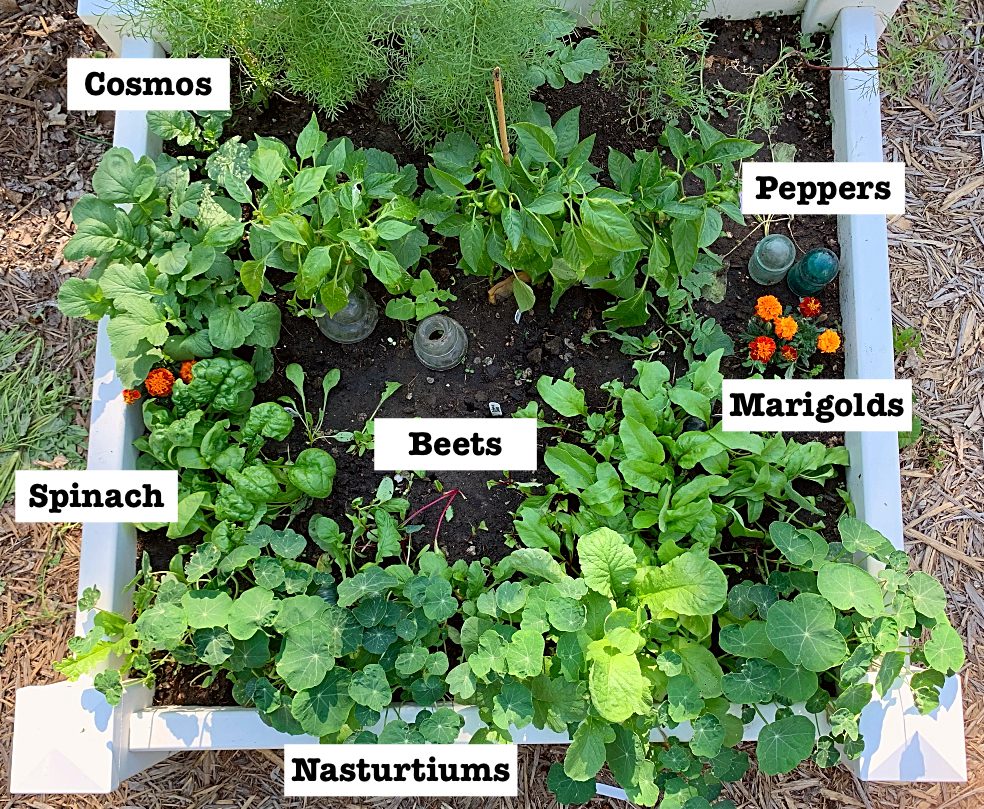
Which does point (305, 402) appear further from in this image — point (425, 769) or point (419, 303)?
point (425, 769)

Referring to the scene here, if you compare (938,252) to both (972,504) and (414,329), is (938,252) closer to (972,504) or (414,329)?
(972,504)

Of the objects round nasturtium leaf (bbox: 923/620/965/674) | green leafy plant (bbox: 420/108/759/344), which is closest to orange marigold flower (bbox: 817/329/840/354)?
green leafy plant (bbox: 420/108/759/344)

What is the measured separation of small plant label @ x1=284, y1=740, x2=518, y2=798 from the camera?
1733 mm

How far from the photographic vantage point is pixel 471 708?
1879mm

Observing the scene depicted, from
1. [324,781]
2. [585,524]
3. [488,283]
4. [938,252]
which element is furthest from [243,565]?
[938,252]

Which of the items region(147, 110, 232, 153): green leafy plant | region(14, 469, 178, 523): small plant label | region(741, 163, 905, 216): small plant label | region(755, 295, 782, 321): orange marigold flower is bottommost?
region(14, 469, 178, 523): small plant label

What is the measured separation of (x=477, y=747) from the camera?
1736 mm

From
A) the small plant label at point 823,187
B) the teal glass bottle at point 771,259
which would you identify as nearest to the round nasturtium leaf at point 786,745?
the teal glass bottle at point 771,259

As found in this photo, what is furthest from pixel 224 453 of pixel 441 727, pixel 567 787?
pixel 567 787

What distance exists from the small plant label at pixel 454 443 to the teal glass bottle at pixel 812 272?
2.55 feet

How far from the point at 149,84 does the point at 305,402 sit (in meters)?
0.90

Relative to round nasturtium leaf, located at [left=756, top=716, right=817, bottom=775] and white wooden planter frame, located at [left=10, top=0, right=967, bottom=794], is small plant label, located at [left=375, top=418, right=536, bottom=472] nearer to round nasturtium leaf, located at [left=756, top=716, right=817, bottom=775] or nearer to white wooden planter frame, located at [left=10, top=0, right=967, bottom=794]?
white wooden planter frame, located at [left=10, top=0, right=967, bottom=794]

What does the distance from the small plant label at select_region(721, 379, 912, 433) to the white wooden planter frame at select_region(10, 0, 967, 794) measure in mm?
67

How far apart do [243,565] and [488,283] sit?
921 millimetres
